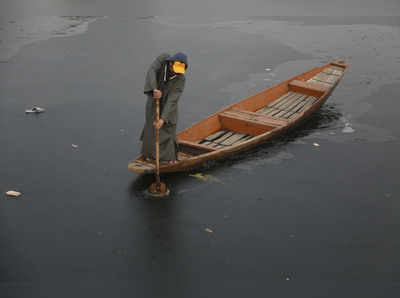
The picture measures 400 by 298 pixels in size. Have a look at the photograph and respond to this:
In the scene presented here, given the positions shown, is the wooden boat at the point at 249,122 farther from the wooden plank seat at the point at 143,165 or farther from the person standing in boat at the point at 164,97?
the person standing in boat at the point at 164,97

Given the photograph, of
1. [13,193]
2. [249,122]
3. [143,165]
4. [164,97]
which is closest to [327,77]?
[249,122]

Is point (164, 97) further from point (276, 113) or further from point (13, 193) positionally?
point (276, 113)

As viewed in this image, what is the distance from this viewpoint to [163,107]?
316 inches

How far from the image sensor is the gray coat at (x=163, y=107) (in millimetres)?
7773

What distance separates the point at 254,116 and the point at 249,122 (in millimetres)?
471

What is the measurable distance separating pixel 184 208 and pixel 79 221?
1.71 metres

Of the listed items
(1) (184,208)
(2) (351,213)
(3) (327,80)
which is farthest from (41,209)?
(3) (327,80)

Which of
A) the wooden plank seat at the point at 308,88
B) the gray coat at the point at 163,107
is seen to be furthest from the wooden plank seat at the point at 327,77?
the gray coat at the point at 163,107

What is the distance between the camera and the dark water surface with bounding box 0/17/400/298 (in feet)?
20.5

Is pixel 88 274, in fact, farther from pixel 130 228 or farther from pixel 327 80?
pixel 327 80

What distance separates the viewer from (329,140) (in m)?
10.8

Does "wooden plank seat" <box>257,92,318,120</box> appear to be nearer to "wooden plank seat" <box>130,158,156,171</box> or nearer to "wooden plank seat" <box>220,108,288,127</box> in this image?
"wooden plank seat" <box>220,108,288,127</box>

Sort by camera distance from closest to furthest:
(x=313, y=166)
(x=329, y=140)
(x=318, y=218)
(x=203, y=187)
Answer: (x=318, y=218) → (x=203, y=187) → (x=313, y=166) → (x=329, y=140)

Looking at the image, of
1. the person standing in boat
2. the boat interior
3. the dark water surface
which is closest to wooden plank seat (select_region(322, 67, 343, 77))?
the boat interior
